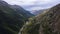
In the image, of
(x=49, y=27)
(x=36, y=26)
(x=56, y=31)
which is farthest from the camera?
(x=36, y=26)

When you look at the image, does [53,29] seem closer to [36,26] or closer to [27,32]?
[36,26]

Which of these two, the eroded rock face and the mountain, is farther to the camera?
the mountain

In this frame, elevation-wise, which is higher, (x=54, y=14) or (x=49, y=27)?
(x=54, y=14)

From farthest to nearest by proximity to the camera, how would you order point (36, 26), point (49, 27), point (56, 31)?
point (36, 26), point (49, 27), point (56, 31)

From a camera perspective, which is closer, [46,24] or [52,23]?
[52,23]

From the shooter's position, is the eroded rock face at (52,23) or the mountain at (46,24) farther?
the mountain at (46,24)

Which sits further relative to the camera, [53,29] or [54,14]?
[54,14]

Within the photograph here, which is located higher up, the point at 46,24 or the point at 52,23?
the point at 52,23

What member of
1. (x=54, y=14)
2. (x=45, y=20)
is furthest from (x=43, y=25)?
(x=54, y=14)
